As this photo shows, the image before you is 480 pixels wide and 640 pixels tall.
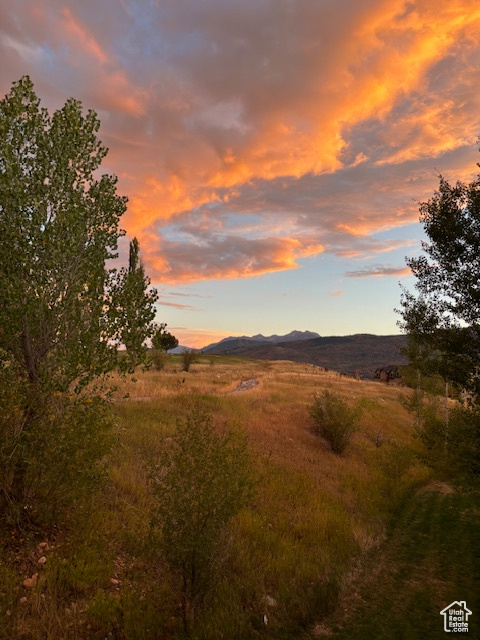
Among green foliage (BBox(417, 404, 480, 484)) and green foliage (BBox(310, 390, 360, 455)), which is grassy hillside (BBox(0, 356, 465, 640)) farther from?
green foliage (BBox(417, 404, 480, 484))

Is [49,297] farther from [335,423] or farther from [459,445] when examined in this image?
[335,423]

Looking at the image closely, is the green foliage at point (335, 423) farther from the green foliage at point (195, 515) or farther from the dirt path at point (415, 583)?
the green foliage at point (195, 515)

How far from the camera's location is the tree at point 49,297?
25.7ft

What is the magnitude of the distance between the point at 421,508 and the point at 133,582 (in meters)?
13.6

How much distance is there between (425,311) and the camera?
1283 centimetres

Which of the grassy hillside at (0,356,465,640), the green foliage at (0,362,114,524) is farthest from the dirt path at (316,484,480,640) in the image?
the green foliage at (0,362,114,524)

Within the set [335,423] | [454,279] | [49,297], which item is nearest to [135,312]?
[49,297]

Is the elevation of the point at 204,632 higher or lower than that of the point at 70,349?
lower

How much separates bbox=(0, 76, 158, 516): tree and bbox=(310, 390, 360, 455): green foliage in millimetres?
15916

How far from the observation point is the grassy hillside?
673 centimetres

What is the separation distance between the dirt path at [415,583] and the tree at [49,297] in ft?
24.2

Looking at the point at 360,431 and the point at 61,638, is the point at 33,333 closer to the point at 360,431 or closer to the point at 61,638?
the point at 61,638

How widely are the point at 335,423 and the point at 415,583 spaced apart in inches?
449

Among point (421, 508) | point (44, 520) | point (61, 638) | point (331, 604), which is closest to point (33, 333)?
point (44, 520)
